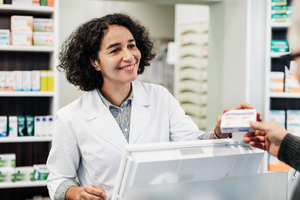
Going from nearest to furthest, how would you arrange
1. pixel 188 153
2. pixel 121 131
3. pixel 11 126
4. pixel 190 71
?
pixel 188 153
pixel 121 131
pixel 11 126
pixel 190 71

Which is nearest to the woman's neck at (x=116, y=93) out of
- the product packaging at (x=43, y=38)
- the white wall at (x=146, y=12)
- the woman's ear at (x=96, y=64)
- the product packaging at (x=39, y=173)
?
the woman's ear at (x=96, y=64)

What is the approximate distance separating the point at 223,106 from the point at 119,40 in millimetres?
2294

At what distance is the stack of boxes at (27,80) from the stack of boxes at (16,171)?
66 centimetres

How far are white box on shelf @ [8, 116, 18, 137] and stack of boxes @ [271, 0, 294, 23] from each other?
268cm

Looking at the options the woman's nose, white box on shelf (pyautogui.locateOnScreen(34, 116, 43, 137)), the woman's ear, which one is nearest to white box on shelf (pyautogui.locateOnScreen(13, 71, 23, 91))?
white box on shelf (pyautogui.locateOnScreen(34, 116, 43, 137))

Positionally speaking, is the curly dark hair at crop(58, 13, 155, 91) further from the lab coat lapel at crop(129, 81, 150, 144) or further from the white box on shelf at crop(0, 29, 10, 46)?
the white box on shelf at crop(0, 29, 10, 46)

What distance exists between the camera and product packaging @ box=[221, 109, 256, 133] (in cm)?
106

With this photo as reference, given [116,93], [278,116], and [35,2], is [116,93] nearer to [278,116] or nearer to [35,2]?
[35,2]

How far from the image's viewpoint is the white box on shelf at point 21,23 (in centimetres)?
294

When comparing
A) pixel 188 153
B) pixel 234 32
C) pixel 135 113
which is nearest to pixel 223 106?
pixel 234 32

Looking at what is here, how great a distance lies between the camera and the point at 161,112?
1.71 m

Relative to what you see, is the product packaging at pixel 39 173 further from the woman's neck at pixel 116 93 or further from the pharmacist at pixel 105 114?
the woman's neck at pixel 116 93

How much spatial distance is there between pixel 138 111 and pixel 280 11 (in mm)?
2225

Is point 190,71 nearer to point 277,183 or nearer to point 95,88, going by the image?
point 95,88
